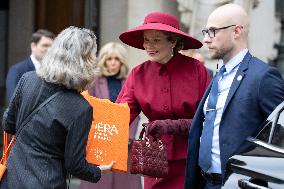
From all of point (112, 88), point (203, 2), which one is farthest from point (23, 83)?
point (203, 2)

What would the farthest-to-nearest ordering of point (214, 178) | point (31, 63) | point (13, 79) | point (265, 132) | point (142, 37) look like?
1. point (31, 63)
2. point (13, 79)
3. point (142, 37)
4. point (214, 178)
5. point (265, 132)

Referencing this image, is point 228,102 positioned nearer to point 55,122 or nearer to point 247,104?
point 247,104

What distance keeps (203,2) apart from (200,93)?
4928 millimetres

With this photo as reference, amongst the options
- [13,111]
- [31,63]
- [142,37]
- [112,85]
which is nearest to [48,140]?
[13,111]

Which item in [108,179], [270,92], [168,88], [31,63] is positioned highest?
[270,92]

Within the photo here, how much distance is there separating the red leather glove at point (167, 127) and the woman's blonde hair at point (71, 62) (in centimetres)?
99

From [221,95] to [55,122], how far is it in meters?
1.13

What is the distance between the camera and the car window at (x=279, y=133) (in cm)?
441

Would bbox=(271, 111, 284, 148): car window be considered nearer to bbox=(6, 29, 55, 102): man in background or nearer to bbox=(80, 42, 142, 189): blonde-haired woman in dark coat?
bbox=(80, 42, 142, 189): blonde-haired woman in dark coat

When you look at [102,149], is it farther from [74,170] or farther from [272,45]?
[272,45]

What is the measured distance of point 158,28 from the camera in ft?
20.1

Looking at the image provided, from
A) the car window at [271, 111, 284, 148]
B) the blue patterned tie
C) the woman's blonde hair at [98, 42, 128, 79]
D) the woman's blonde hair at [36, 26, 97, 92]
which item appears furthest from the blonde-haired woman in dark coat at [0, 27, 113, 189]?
the woman's blonde hair at [98, 42, 128, 79]

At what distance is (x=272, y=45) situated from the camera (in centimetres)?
1144

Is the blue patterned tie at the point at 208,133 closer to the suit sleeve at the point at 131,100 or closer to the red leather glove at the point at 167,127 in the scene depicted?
the red leather glove at the point at 167,127
